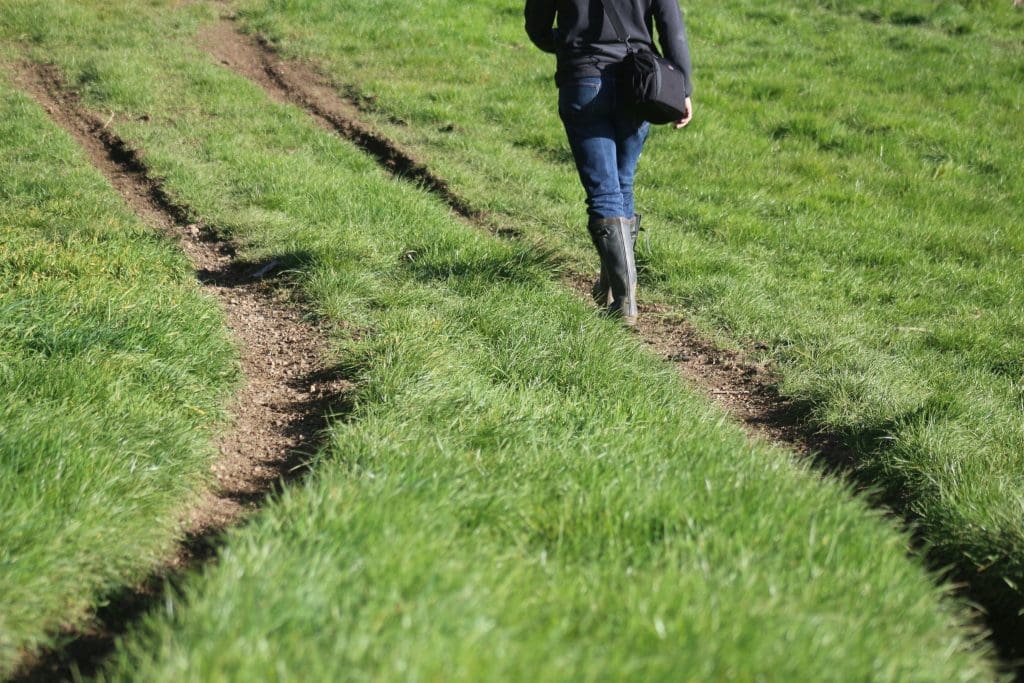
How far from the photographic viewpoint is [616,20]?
509 cm

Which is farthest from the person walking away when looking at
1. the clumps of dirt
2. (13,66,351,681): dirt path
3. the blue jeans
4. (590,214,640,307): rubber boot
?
the clumps of dirt

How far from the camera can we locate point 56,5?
13680 millimetres

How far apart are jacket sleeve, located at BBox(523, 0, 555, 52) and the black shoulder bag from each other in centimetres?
30

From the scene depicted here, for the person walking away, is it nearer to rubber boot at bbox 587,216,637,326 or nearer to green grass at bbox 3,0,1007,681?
rubber boot at bbox 587,216,637,326

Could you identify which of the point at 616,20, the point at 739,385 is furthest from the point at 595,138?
the point at 739,385

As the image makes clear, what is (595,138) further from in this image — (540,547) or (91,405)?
(540,547)

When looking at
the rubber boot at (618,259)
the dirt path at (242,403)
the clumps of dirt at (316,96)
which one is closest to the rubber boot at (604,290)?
the rubber boot at (618,259)

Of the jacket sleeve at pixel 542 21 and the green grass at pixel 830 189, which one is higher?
the jacket sleeve at pixel 542 21

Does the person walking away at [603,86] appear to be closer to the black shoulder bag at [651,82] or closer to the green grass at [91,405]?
the black shoulder bag at [651,82]

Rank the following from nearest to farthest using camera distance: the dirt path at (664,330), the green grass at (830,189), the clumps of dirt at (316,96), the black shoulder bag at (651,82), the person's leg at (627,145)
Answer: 1. the green grass at (830,189)
2. the dirt path at (664,330)
3. the black shoulder bag at (651,82)
4. the person's leg at (627,145)
5. the clumps of dirt at (316,96)

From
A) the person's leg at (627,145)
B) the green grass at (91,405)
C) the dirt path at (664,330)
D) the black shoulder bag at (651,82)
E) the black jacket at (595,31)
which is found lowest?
the dirt path at (664,330)

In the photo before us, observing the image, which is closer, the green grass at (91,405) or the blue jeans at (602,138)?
the green grass at (91,405)

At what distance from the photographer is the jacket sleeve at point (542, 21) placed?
516 cm

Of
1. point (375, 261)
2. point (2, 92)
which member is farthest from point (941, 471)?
point (2, 92)
